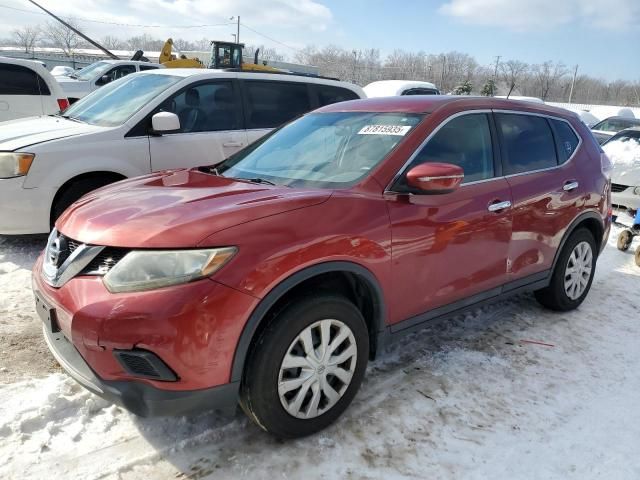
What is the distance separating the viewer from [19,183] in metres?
4.53

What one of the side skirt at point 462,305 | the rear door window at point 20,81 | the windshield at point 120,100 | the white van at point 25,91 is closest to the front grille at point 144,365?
the side skirt at point 462,305

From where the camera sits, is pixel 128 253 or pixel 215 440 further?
pixel 215 440

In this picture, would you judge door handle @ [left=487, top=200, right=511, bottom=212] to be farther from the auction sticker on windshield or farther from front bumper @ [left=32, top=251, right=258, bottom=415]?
front bumper @ [left=32, top=251, right=258, bottom=415]

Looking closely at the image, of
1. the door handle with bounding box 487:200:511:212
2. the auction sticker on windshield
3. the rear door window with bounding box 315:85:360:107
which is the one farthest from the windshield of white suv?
the rear door window with bounding box 315:85:360:107

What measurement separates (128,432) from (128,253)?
991 mm

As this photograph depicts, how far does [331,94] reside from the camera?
6.59 m

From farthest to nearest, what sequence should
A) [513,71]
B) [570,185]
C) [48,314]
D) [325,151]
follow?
[513,71]
[570,185]
[325,151]
[48,314]

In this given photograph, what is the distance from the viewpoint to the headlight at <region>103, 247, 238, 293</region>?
7.04 feet

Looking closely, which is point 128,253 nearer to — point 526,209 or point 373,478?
point 373,478

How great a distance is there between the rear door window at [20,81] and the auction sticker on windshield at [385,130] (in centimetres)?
716

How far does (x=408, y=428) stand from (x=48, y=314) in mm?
1881

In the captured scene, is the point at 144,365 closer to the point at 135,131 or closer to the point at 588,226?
the point at 135,131

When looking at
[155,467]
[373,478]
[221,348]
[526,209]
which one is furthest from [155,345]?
[526,209]

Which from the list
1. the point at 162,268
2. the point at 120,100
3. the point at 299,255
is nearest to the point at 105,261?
the point at 162,268
